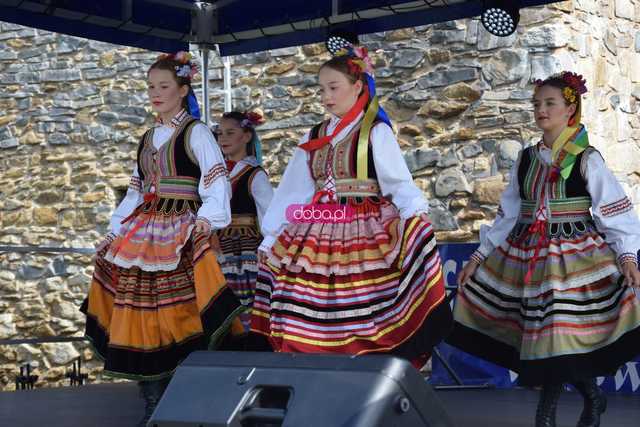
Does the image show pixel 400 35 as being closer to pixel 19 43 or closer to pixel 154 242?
pixel 19 43

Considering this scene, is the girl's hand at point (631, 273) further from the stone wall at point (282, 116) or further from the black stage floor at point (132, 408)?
the stone wall at point (282, 116)

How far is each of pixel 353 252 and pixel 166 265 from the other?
32.8 inches

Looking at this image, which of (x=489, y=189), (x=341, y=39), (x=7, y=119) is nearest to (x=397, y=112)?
(x=489, y=189)

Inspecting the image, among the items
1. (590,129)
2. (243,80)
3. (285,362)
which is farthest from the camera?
(243,80)

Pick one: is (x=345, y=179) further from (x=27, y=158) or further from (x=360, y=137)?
(x=27, y=158)

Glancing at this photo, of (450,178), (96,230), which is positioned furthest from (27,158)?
(450,178)

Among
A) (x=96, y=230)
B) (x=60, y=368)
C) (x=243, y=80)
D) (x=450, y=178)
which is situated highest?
(x=243, y=80)

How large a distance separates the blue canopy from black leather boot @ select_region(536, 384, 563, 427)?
1.97 m

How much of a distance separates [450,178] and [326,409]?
536 centimetres

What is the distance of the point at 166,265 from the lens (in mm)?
4215

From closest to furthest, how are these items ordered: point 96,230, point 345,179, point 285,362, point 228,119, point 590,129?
point 285,362 → point 345,179 → point 228,119 → point 590,129 → point 96,230

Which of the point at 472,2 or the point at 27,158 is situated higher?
the point at 472,2

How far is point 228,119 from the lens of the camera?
5523 millimetres

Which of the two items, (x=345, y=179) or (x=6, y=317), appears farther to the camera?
(x=6, y=317)
